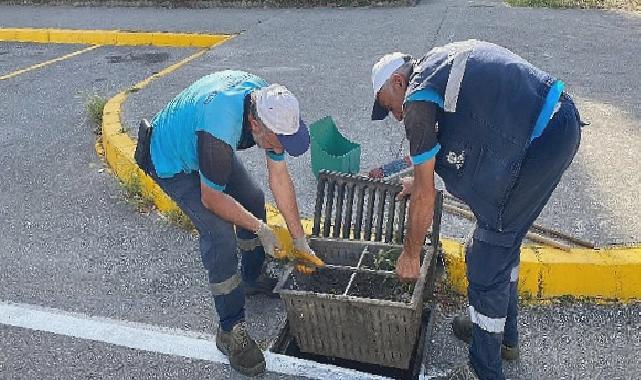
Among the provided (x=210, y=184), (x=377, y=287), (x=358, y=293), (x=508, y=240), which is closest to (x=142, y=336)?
(x=210, y=184)

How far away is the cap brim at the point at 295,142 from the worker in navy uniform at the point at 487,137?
0.36 meters

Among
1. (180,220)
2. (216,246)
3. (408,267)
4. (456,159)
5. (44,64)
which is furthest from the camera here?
(44,64)

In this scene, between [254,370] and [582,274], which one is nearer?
[254,370]

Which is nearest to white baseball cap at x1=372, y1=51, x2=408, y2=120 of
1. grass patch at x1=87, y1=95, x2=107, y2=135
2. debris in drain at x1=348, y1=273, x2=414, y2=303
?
debris in drain at x1=348, y1=273, x2=414, y2=303

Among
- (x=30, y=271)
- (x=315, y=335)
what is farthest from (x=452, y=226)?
(x=30, y=271)

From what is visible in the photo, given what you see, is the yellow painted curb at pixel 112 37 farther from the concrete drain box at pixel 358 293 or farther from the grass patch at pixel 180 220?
the concrete drain box at pixel 358 293

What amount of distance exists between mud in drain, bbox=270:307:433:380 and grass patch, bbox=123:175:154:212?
2.02 m

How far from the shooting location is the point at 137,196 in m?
5.13

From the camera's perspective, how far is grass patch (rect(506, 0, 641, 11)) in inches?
443

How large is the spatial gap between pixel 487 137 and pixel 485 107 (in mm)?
122

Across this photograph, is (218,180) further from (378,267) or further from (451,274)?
(451,274)

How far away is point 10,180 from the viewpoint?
220 inches

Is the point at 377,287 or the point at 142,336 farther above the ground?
the point at 377,287

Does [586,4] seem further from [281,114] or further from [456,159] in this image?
[281,114]
